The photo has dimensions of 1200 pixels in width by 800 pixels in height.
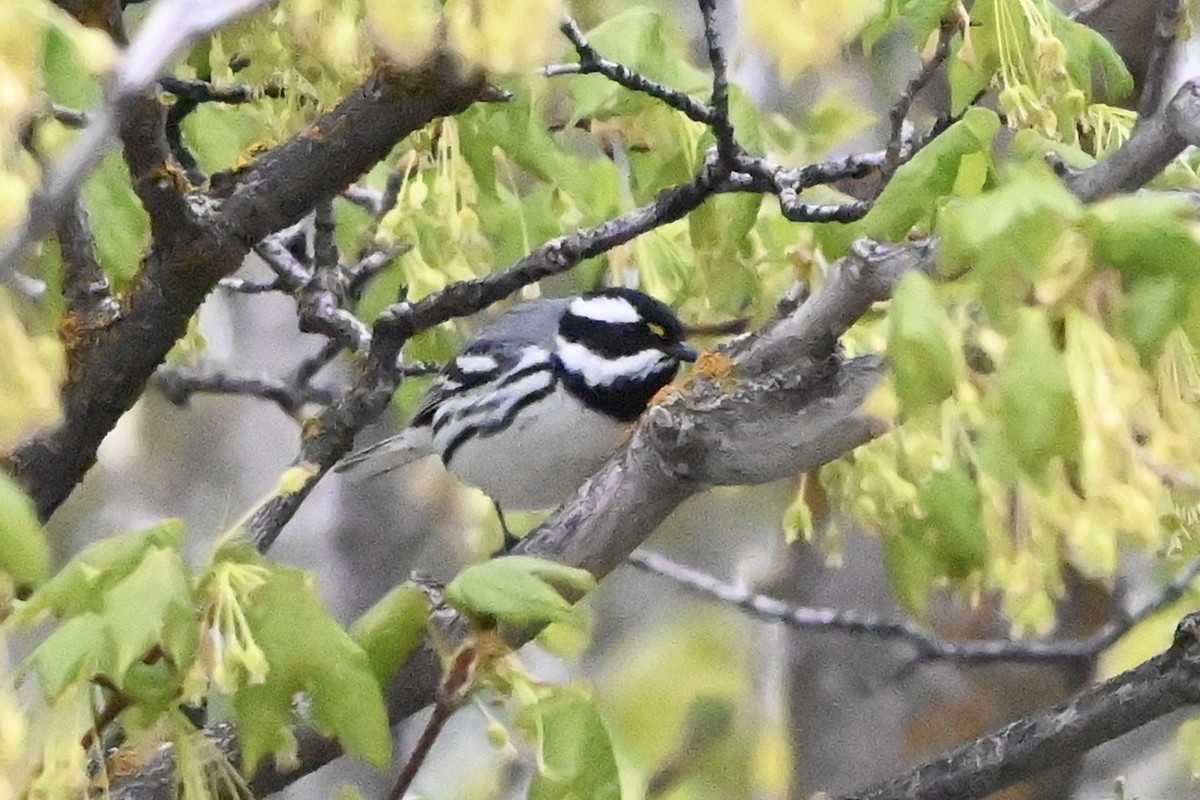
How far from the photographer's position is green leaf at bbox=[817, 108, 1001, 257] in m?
0.87

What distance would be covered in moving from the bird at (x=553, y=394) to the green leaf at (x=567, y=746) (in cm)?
104

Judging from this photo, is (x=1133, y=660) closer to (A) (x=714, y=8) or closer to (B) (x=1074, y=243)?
(A) (x=714, y=8)

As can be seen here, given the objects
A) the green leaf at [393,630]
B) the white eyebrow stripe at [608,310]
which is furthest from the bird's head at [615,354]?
the green leaf at [393,630]

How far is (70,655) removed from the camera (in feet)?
2.25

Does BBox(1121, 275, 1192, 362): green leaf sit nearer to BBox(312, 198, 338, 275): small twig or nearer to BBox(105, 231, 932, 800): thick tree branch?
BBox(105, 231, 932, 800): thick tree branch

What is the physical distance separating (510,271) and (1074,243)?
553 mm

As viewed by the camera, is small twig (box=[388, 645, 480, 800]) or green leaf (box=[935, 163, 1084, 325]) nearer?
green leaf (box=[935, 163, 1084, 325])

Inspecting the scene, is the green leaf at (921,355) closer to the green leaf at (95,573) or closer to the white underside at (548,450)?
the green leaf at (95,573)

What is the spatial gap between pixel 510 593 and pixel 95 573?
195mm

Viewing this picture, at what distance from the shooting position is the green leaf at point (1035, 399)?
1.90 feet

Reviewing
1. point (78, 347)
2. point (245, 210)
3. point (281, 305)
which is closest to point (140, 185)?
point (245, 210)

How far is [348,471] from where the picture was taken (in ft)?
7.62

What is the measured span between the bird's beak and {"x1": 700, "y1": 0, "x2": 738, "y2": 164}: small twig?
79 cm

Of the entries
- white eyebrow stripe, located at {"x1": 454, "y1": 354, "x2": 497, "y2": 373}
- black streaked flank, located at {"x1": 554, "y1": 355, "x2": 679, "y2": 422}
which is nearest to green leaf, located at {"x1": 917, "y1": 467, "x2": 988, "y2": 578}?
black streaked flank, located at {"x1": 554, "y1": 355, "x2": 679, "y2": 422}
